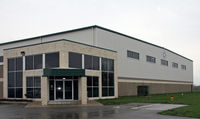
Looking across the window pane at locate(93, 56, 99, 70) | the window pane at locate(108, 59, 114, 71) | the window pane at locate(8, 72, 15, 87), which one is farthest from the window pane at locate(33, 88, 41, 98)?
the window pane at locate(108, 59, 114, 71)

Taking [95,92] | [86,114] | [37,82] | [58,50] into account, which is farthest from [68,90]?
[86,114]

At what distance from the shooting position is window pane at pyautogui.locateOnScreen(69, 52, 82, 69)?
2869cm

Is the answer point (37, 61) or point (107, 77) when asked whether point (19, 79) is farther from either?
point (107, 77)

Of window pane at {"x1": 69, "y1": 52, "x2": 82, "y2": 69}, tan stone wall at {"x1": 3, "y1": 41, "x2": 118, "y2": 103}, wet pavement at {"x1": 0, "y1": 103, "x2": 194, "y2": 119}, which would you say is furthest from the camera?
window pane at {"x1": 69, "y1": 52, "x2": 82, "y2": 69}

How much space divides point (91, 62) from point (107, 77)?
402 centimetres

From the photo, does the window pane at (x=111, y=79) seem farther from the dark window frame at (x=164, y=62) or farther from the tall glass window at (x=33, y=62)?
the dark window frame at (x=164, y=62)

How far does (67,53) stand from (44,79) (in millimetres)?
3772

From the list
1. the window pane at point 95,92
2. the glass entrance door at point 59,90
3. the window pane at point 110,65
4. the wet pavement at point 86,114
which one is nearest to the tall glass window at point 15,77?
the glass entrance door at point 59,90

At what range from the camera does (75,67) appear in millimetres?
29094

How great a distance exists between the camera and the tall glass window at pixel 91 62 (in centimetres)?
3085

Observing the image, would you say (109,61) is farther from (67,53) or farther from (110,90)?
(67,53)

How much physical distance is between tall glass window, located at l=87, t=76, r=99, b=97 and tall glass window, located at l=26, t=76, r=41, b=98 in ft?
19.0

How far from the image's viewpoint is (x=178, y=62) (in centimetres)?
6756

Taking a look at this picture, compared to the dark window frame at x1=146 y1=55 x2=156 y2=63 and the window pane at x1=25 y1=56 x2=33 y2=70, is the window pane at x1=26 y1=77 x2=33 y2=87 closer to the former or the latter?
the window pane at x1=25 y1=56 x2=33 y2=70
